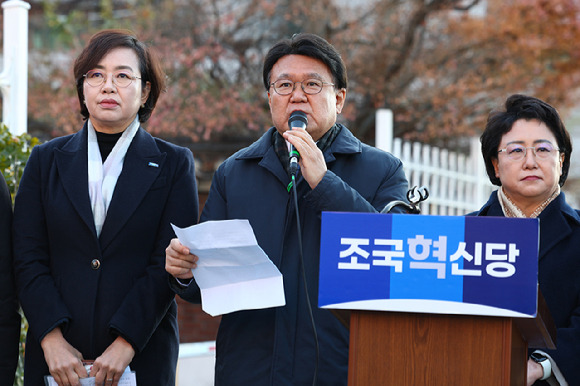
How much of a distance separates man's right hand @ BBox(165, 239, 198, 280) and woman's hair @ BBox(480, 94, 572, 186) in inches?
53.8

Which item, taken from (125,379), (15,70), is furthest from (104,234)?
(15,70)

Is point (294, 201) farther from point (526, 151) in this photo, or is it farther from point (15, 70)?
point (15, 70)

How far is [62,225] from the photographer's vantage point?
322cm

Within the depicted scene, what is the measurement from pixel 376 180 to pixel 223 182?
1.99 feet

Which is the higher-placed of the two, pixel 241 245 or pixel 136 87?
pixel 136 87

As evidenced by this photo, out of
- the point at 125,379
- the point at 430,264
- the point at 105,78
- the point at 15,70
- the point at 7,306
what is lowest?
the point at 125,379

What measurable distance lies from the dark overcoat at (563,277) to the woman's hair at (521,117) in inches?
9.0

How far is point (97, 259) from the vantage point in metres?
3.19

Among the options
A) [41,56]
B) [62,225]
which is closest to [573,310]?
[62,225]

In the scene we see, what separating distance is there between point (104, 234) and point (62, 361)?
51 cm

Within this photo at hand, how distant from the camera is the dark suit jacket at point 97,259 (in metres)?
3.14

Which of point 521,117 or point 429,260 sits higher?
point 521,117

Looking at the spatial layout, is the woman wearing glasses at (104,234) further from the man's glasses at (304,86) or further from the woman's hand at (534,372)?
the woman's hand at (534,372)

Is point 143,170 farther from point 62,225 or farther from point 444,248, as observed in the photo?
point 444,248
